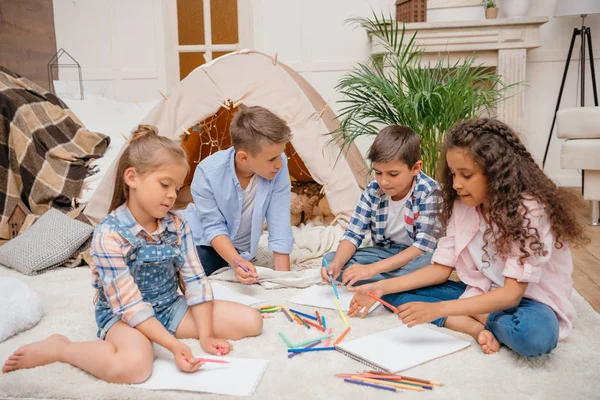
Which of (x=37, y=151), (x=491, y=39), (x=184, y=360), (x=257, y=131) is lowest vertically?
(x=184, y=360)

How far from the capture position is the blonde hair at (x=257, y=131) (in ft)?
5.97

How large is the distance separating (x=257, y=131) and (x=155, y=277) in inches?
25.1

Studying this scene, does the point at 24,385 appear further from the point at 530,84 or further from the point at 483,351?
the point at 530,84

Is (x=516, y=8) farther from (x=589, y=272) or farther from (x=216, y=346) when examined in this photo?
(x=216, y=346)

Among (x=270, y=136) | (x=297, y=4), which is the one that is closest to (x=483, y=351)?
(x=270, y=136)

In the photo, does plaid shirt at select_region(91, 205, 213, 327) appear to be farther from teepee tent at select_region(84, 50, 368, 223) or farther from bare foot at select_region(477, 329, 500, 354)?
teepee tent at select_region(84, 50, 368, 223)

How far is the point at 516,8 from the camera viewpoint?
3.78 metres

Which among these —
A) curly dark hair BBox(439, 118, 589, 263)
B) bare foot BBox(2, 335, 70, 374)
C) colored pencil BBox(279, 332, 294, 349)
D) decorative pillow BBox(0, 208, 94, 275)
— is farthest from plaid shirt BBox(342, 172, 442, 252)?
decorative pillow BBox(0, 208, 94, 275)

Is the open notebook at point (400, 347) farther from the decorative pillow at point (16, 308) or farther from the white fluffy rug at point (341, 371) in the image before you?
the decorative pillow at point (16, 308)

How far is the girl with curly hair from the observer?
1.31 m

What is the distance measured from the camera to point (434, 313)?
131 centimetres

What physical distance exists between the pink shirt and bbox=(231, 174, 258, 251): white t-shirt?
73cm

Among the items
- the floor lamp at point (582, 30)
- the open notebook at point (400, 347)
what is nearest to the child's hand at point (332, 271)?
the open notebook at point (400, 347)

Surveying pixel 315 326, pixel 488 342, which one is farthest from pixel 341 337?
pixel 488 342
